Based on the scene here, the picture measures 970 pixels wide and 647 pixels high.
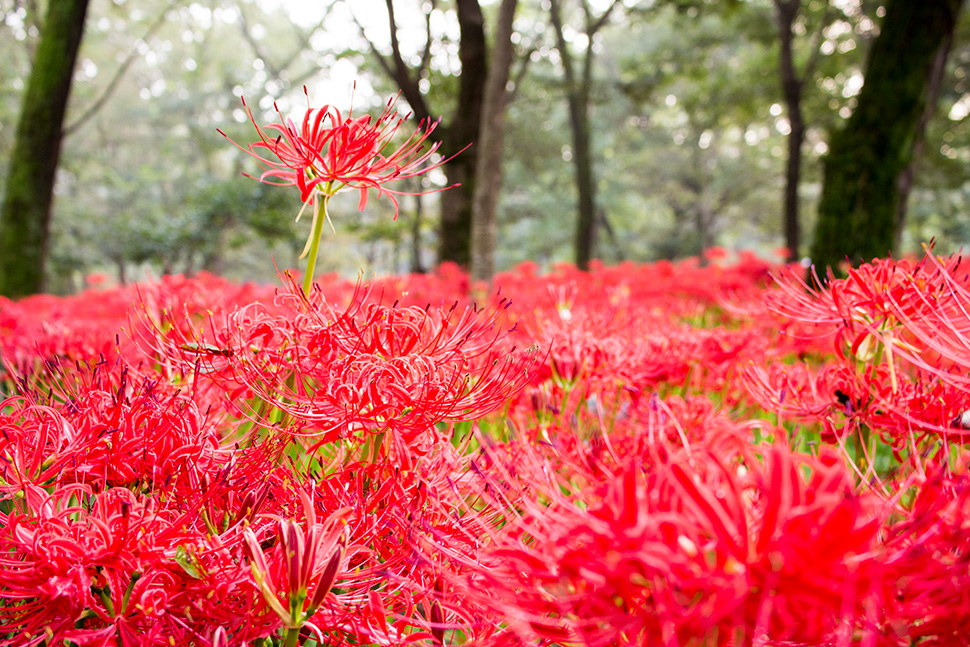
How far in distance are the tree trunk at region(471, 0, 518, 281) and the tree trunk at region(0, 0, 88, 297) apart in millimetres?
5103

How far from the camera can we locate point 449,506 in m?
0.99

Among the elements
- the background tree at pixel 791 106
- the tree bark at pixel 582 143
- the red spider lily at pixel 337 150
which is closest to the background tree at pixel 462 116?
the tree bark at pixel 582 143

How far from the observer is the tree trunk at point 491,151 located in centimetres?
494

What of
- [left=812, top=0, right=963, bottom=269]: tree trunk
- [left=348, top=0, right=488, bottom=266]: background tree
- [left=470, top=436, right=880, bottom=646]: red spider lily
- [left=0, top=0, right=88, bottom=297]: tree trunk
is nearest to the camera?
[left=470, top=436, right=880, bottom=646]: red spider lily

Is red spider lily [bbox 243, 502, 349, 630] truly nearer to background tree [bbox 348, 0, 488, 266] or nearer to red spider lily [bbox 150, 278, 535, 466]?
red spider lily [bbox 150, 278, 535, 466]

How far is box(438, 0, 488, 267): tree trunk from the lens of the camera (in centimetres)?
697

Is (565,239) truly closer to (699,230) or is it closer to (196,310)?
(699,230)

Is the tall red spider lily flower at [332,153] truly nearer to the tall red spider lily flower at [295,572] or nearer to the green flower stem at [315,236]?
the green flower stem at [315,236]

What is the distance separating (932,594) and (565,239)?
2196 cm

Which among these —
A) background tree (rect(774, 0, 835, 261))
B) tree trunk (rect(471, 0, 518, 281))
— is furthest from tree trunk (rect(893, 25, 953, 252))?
background tree (rect(774, 0, 835, 261))

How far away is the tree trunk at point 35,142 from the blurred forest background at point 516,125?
28.6 inches

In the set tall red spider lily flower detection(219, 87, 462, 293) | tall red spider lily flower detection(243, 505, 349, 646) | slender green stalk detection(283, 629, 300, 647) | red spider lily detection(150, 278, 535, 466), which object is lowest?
slender green stalk detection(283, 629, 300, 647)

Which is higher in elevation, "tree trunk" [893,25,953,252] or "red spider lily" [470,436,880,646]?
"tree trunk" [893,25,953,252]

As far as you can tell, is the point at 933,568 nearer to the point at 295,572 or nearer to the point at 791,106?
the point at 295,572
